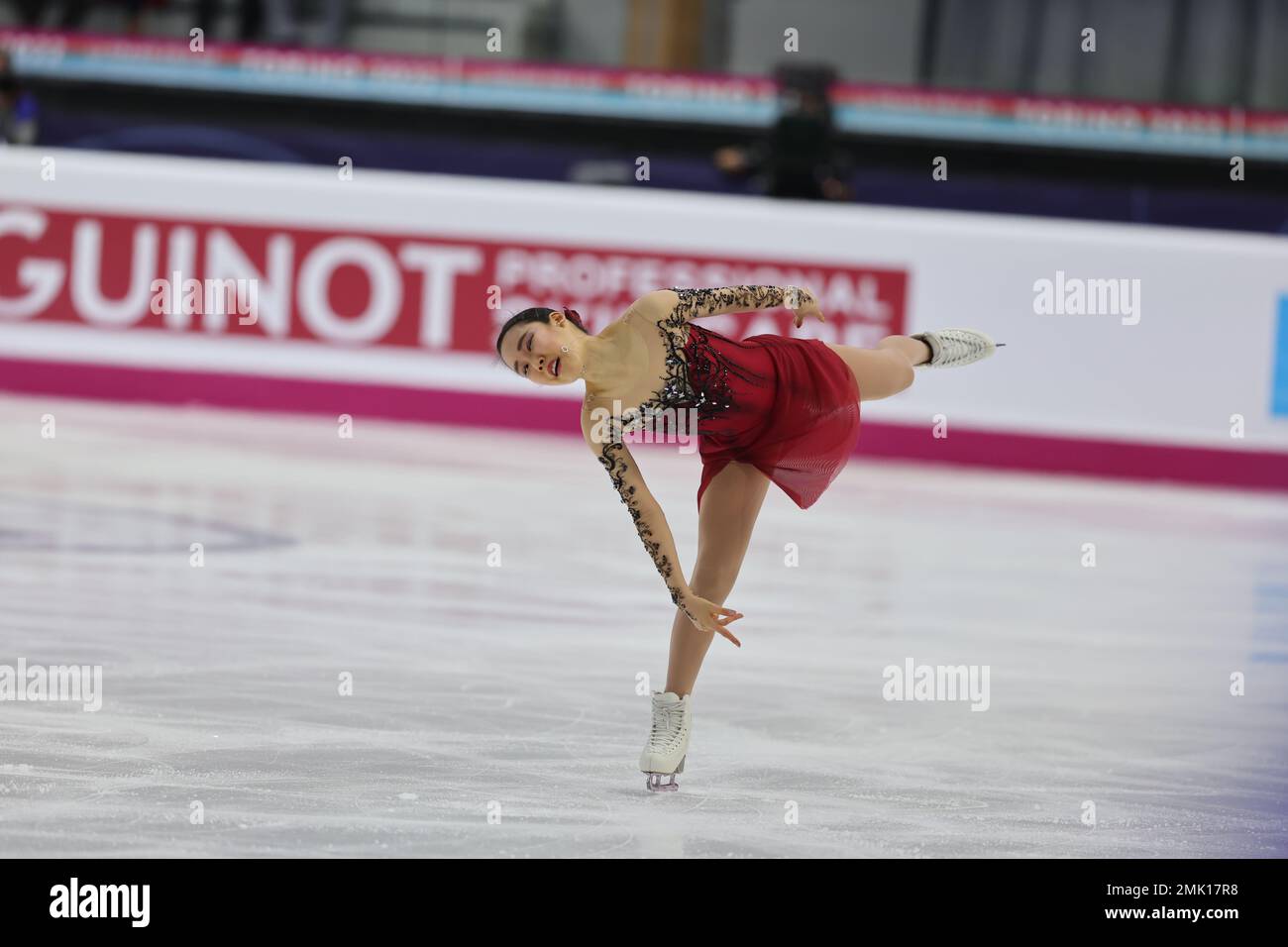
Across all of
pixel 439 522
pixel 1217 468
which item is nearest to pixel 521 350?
pixel 439 522

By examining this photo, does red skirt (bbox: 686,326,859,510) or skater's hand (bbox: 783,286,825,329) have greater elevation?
skater's hand (bbox: 783,286,825,329)

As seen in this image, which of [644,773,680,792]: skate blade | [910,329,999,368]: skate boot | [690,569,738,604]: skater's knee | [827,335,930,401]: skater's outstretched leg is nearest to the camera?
[644,773,680,792]: skate blade

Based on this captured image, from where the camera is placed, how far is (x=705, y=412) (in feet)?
12.0

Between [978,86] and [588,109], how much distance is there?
121 inches

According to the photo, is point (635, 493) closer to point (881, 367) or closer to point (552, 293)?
point (881, 367)

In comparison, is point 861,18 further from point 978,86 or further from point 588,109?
point 588,109

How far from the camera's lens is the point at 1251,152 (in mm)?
13195

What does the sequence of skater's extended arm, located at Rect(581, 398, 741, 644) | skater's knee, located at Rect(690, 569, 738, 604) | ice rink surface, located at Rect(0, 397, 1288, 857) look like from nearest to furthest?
1. ice rink surface, located at Rect(0, 397, 1288, 857)
2. skater's extended arm, located at Rect(581, 398, 741, 644)
3. skater's knee, located at Rect(690, 569, 738, 604)

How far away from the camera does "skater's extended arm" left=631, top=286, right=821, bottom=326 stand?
3.65 metres

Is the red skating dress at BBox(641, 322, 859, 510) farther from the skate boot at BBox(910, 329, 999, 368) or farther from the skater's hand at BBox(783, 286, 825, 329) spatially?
the skate boot at BBox(910, 329, 999, 368)

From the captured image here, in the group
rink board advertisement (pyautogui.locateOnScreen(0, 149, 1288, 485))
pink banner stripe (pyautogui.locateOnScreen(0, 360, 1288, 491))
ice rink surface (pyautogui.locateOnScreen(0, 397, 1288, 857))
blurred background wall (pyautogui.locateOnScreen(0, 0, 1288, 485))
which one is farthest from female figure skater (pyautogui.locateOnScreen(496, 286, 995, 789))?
pink banner stripe (pyautogui.locateOnScreen(0, 360, 1288, 491))

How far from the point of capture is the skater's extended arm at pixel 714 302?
365 cm

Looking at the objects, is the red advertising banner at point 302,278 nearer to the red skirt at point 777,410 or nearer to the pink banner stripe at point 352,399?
the pink banner stripe at point 352,399
